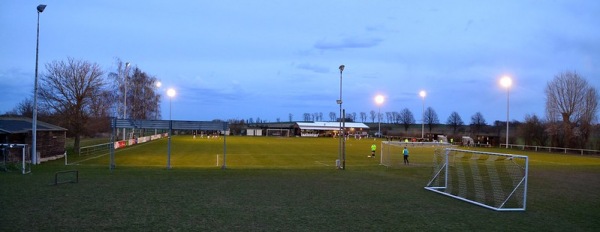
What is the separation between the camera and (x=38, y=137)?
3272 cm

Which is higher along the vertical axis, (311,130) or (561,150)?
(311,130)

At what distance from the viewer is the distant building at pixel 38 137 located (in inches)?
1162

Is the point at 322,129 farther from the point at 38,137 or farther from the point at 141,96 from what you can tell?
the point at 38,137

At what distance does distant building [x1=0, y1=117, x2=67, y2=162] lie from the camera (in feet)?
96.8

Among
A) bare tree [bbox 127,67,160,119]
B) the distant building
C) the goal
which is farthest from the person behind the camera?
bare tree [bbox 127,67,160,119]

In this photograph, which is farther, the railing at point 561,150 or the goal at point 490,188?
the railing at point 561,150

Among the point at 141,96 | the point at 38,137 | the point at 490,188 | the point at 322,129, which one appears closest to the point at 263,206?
the point at 490,188

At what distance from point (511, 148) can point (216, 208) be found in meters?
61.6

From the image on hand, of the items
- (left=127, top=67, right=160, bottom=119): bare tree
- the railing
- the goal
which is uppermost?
(left=127, top=67, right=160, bottom=119): bare tree

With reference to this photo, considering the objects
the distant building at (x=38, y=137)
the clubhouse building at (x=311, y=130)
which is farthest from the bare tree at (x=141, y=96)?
the clubhouse building at (x=311, y=130)

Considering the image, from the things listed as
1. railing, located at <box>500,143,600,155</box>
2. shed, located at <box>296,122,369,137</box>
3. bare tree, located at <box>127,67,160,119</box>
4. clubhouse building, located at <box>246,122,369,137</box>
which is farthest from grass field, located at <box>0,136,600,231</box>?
shed, located at <box>296,122,369,137</box>

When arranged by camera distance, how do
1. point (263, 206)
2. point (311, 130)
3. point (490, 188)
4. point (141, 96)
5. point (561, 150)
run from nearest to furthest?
point (263, 206), point (490, 188), point (561, 150), point (141, 96), point (311, 130)

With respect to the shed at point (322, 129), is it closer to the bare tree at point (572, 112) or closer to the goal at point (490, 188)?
the bare tree at point (572, 112)

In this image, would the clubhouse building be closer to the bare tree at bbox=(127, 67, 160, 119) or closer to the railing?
the bare tree at bbox=(127, 67, 160, 119)
